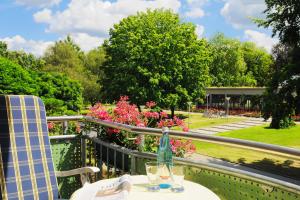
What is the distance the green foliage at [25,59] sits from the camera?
52969mm

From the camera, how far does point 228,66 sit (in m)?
64.1

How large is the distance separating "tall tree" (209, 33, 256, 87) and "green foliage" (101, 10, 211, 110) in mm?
25346

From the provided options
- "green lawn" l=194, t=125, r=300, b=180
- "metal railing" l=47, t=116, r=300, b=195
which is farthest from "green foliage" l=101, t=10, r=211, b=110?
"metal railing" l=47, t=116, r=300, b=195

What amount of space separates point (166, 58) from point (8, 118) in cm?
3208

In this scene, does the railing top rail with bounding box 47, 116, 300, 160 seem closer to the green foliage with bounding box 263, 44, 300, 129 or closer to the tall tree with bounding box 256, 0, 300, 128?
the tall tree with bounding box 256, 0, 300, 128

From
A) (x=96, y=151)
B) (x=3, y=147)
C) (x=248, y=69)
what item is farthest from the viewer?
(x=248, y=69)

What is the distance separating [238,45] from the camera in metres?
65.0

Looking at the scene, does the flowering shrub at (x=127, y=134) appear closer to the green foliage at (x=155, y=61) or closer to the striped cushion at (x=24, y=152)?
the striped cushion at (x=24, y=152)

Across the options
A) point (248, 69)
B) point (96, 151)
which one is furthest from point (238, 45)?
point (96, 151)

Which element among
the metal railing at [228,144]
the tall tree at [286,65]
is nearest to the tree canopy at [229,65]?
the tall tree at [286,65]

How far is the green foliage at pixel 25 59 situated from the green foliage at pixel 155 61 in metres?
19.1

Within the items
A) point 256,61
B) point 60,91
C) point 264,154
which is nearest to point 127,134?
point 264,154

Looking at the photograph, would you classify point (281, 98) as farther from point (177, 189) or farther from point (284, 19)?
point (177, 189)

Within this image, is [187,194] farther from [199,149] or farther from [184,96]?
[184,96]
